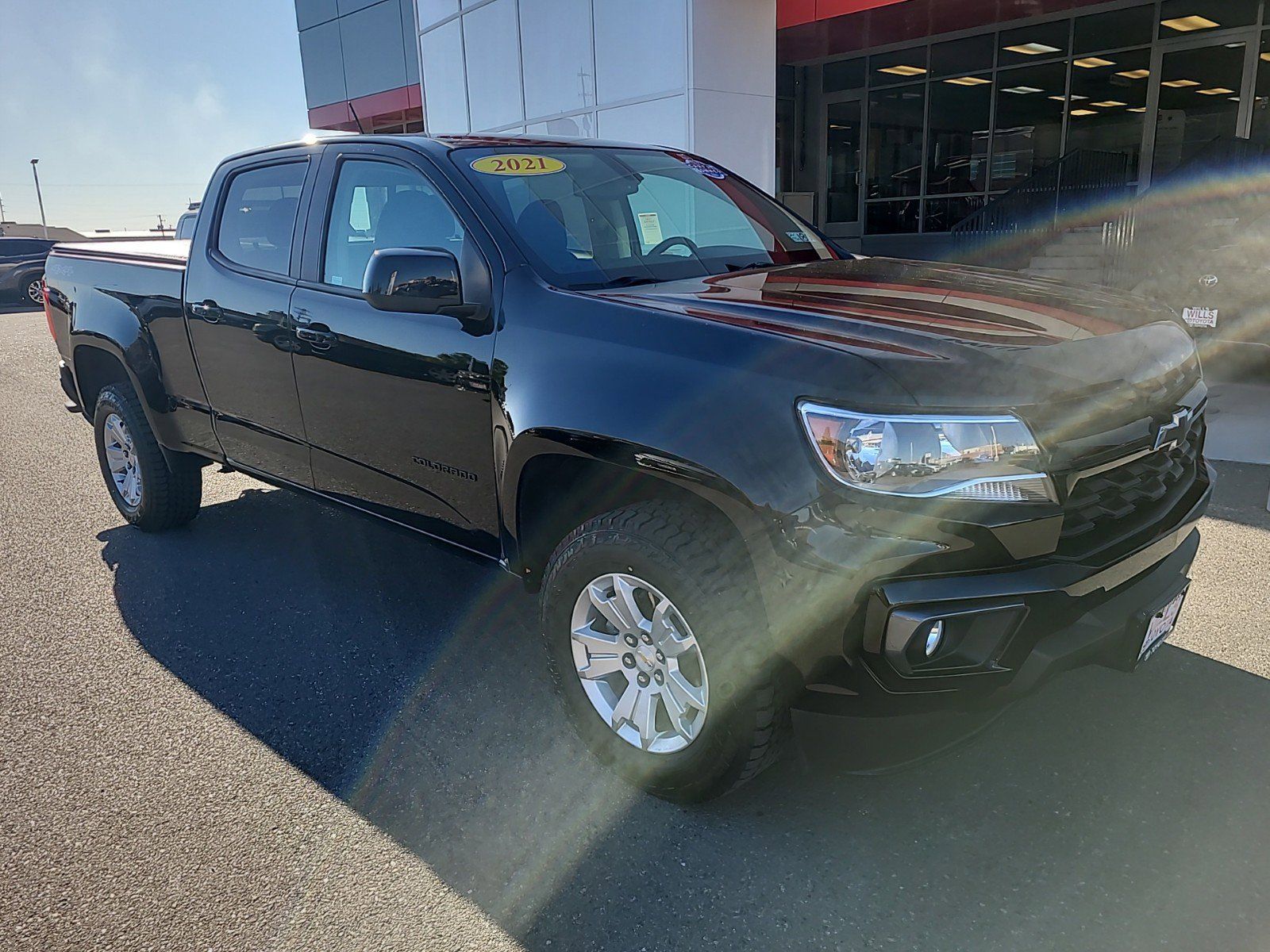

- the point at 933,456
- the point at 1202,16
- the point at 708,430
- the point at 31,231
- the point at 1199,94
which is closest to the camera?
the point at 933,456

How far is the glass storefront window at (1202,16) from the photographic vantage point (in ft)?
41.7

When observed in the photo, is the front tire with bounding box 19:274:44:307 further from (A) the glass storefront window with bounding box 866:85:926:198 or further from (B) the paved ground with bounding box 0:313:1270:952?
(B) the paved ground with bounding box 0:313:1270:952

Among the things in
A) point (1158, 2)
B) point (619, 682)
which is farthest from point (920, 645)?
point (1158, 2)

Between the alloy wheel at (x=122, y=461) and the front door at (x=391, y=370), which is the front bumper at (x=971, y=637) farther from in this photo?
the alloy wheel at (x=122, y=461)

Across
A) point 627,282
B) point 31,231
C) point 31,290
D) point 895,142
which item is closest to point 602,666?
point 627,282

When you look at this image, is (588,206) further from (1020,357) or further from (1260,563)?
(1260,563)

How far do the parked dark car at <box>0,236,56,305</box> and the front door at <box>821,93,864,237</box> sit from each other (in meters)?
17.7

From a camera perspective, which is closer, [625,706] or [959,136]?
[625,706]

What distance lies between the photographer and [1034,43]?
15180 mm

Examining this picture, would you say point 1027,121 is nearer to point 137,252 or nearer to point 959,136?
point 959,136

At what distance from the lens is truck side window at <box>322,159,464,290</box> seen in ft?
10.8

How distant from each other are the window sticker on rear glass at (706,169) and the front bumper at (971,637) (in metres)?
2.51

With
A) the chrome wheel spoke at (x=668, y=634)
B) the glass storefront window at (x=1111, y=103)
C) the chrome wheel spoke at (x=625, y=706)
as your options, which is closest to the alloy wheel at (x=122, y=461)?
the chrome wheel spoke at (x=625, y=706)

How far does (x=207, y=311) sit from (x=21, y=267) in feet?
73.7
